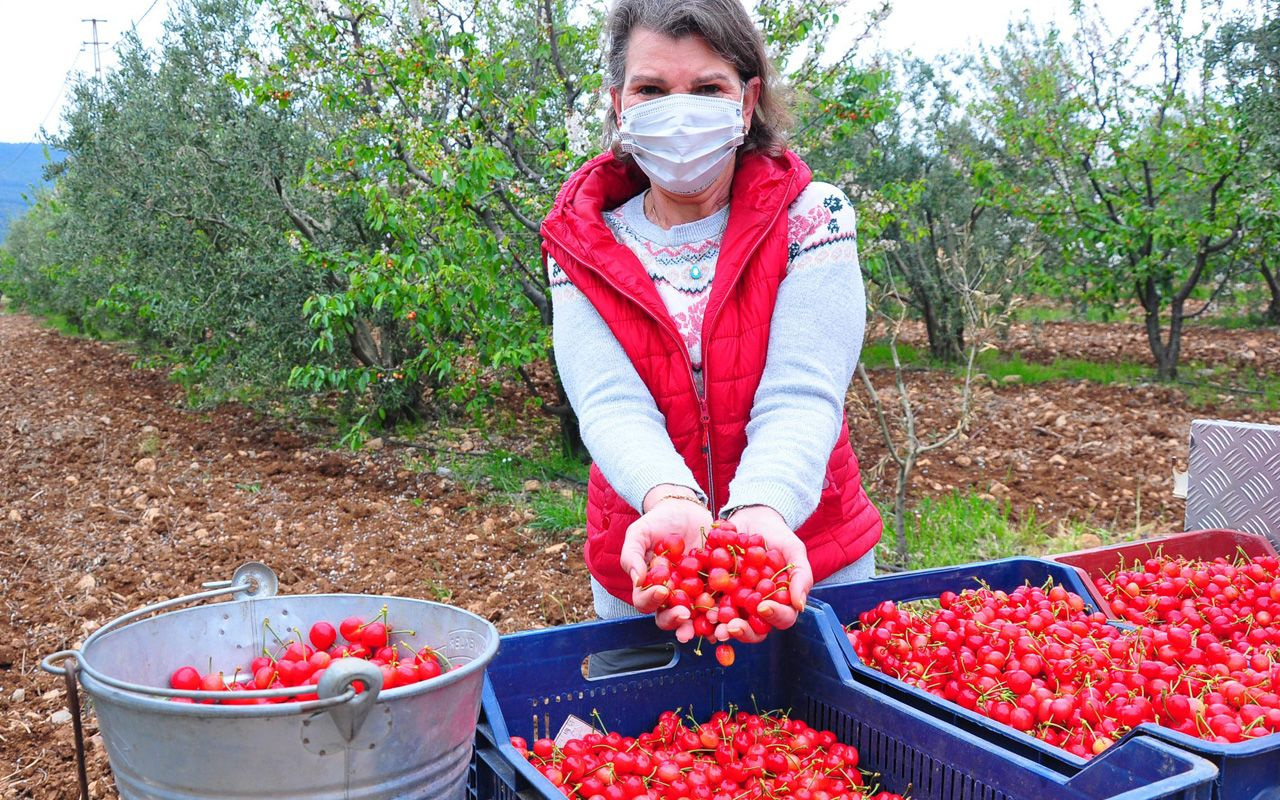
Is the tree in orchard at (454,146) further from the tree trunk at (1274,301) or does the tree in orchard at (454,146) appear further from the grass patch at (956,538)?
the tree trunk at (1274,301)

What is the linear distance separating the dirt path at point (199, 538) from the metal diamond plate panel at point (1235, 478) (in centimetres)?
259

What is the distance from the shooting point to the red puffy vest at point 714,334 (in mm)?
1990

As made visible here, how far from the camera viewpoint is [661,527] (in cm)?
180

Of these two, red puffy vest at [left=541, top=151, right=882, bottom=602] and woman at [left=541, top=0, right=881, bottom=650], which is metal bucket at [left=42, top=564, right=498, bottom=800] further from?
red puffy vest at [left=541, top=151, right=882, bottom=602]

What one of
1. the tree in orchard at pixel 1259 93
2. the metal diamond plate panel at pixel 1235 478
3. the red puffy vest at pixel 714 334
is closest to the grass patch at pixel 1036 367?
the tree in orchard at pixel 1259 93

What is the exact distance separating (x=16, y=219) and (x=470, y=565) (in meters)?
32.3

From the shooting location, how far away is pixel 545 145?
5961 millimetres

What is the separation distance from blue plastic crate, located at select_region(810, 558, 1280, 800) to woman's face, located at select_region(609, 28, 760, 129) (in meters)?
1.07

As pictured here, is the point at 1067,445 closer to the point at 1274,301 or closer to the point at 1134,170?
the point at 1134,170

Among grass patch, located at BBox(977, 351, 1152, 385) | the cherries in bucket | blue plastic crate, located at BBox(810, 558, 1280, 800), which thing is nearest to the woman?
blue plastic crate, located at BBox(810, 558, 1280, 800)

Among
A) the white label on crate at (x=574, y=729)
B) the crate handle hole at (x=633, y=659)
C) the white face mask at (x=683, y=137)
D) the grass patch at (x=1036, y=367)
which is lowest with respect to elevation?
the grass patch at (x=1036, y=367)

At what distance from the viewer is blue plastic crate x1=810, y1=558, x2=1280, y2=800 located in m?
1.44

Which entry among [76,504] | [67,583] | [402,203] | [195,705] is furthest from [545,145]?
[195,705]

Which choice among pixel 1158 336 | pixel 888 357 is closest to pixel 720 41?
pixel 1158 336
